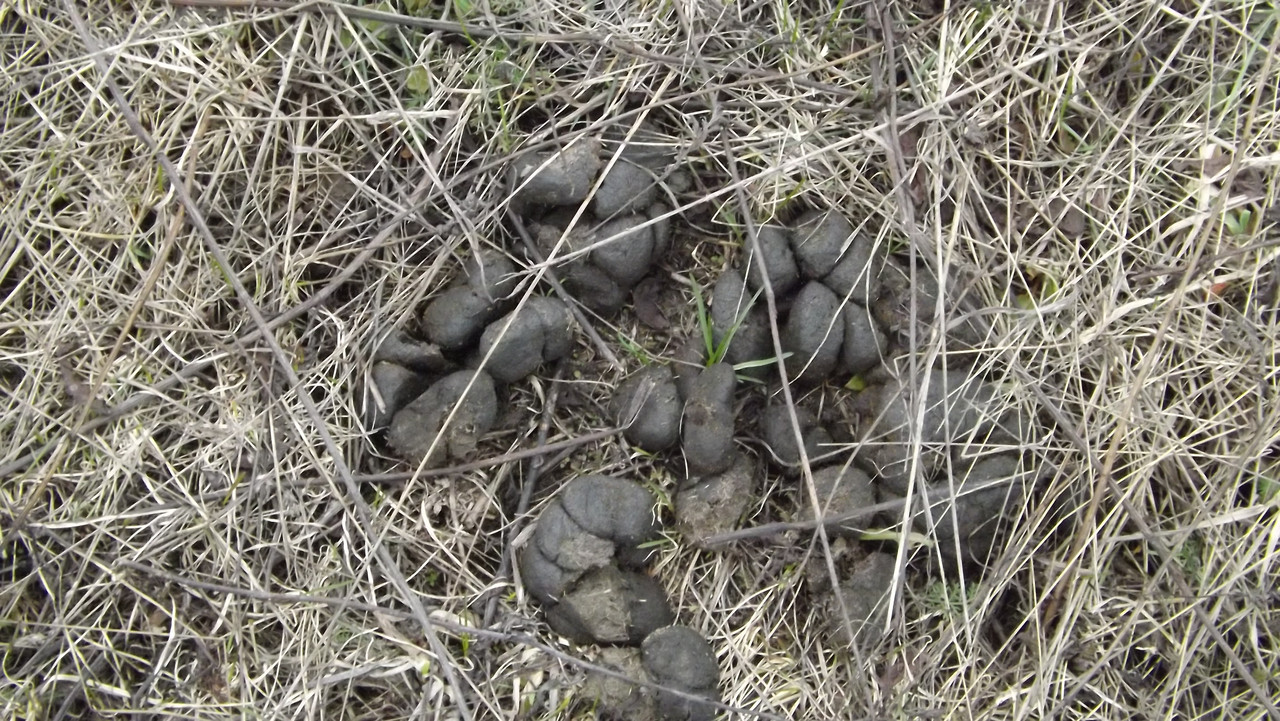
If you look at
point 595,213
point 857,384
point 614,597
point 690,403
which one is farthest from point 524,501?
point 857,384

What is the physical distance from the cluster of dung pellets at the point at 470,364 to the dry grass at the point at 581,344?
0.25 feet

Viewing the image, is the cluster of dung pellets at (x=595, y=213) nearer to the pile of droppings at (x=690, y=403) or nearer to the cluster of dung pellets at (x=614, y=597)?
the pile of droppings at (x=690, y=403)

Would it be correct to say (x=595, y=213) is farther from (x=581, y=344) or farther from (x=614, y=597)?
(x=614, y=597)

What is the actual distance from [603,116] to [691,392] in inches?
28.1

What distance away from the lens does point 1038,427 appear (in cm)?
213

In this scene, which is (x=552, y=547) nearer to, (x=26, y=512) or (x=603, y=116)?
(x=603, y=116)

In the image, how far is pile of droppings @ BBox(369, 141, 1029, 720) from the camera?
2092 mm

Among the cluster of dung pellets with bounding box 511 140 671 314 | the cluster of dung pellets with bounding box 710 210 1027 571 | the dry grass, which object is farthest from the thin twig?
the cluster of dung pellets with bounding box 710 210 1027 571

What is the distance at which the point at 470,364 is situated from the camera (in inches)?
87.5

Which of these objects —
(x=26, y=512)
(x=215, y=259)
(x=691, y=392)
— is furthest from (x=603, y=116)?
(x=26, y=512)

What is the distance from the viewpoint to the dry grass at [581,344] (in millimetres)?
2092

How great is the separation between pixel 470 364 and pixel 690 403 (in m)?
0.55

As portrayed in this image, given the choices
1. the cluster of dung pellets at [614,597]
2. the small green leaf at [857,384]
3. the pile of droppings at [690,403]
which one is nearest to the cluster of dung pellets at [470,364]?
the pile of droppings at [690,403]

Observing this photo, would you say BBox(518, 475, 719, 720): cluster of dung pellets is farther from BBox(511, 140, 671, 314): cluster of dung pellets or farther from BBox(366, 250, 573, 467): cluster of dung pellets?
BBox(511, 140, 671, 314): cluster of dung pellets
